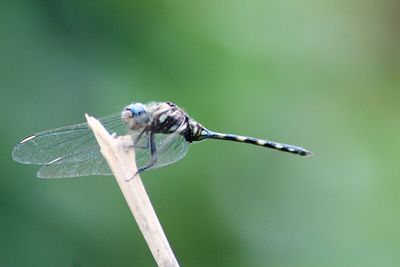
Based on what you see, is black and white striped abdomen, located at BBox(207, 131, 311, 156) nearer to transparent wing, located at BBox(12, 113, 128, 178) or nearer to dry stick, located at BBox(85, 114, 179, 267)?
transparent wing, located at BBox(12, 113, 128, 178)

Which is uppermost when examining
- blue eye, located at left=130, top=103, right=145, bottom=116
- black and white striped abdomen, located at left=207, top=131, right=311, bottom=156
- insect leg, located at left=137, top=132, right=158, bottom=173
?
black and white striped abdomen, located at left=207, top=131, right=311, bottom=156

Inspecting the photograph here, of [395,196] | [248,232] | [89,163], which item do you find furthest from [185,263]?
[395,196]

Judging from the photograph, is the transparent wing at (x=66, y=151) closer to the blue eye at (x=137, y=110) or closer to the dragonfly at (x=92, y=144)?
the dragonfly at (x=92, y=144)

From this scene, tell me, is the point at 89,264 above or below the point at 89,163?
below

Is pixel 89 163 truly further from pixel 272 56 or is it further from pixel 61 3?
pixel 272 56

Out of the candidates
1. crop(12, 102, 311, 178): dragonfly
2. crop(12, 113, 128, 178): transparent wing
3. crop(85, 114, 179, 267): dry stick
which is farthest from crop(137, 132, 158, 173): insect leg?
crop(85, 114, 179, 267): dry stick

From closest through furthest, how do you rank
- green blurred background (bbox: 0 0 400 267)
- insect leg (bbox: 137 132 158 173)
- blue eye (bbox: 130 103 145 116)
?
blue eye (bbox: 130 103 145 116) < insect leg (bbox: 137 132 158 173) < green blurred background (bbox: 0 0 400 267)
